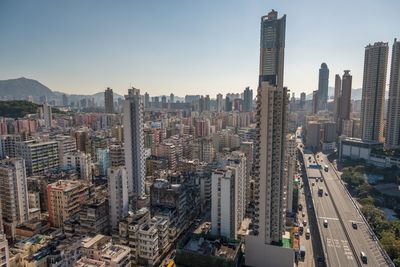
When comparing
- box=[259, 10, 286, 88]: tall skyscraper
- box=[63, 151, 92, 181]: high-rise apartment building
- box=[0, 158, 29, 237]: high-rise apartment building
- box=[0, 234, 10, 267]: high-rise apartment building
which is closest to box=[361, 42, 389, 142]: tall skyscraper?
box=[259, 10, 286, 88]: tall skyscraper

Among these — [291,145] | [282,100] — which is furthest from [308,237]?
[282,100]

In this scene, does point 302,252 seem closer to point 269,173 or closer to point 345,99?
point 269,173

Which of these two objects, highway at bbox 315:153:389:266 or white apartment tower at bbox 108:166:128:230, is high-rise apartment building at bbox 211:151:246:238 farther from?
highway at bbox 315:153:389:266

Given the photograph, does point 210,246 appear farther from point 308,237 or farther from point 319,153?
point 319,153

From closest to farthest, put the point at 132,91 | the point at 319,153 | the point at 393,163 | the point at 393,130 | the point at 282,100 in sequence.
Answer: the point at 282,100 < the point at 132,91 < the point at 393,163 < the point at 393,130 < the point at 319,153

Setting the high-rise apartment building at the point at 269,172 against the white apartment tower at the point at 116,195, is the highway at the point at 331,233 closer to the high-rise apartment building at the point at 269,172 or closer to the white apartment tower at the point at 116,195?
the high-rise apartment building at the point at 269,172

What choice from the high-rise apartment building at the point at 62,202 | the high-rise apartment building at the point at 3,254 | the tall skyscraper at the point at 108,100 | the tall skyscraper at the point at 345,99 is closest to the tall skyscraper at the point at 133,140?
the high-rise apartment building at the point at 62,202

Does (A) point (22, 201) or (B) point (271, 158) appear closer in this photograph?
(B) point (271, 158)
